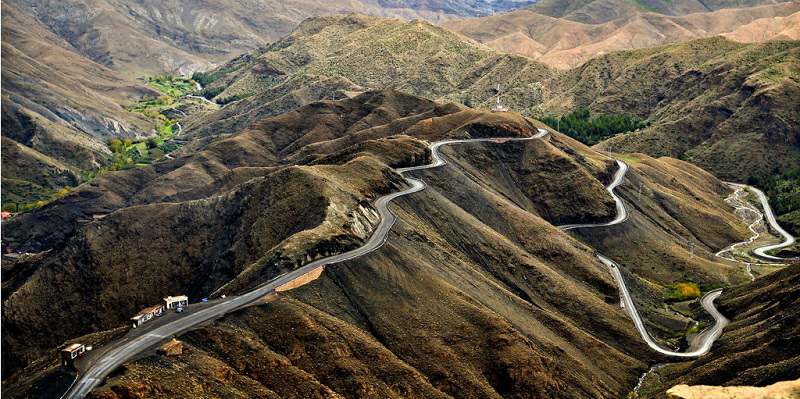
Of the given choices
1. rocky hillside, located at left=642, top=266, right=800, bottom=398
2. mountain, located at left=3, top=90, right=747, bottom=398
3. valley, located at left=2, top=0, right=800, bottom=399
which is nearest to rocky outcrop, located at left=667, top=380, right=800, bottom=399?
rocky hillside, located at left=642, top=266, right=800, bottom=398

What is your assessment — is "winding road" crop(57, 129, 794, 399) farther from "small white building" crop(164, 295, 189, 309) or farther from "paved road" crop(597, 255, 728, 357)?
"small white building" crop(164, 295, 189, 309)

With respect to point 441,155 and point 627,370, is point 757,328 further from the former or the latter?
point 441,155

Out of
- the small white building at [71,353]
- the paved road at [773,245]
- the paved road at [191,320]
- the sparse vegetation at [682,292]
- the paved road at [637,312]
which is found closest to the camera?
the paved road at [191,320]

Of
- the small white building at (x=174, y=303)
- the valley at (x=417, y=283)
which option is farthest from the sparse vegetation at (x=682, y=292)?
the small white building at (x=174, y=303)

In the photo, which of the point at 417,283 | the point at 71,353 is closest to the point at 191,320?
the point at 71,353

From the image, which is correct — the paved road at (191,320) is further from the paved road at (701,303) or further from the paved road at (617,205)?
the paved road at (617,205)
